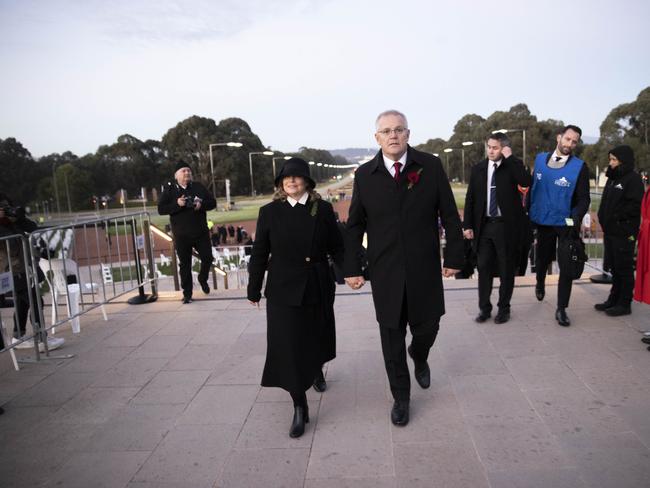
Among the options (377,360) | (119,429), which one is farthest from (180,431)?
(377,360)

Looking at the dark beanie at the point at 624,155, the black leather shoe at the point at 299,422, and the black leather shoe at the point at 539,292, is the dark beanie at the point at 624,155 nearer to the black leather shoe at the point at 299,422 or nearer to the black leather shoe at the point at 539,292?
the black leather shoe at the point at 539,292

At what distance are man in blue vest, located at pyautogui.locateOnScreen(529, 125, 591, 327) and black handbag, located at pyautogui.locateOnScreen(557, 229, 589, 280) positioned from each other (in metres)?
0.06

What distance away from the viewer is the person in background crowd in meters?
5.10

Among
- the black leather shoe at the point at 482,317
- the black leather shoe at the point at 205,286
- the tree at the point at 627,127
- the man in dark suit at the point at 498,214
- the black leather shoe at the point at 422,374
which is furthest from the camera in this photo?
the tree at the point at 627,127

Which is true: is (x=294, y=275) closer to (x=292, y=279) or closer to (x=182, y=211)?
(x=292, y=279)

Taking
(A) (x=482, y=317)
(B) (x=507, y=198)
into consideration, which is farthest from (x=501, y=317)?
(B) (x=507, y=198)

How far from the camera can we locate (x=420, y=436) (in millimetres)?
3072

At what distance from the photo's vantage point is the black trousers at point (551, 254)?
5.07 metres

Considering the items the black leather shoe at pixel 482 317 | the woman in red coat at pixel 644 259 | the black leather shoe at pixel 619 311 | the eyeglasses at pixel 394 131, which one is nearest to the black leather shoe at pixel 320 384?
the eyeglasses at pixel 394 131

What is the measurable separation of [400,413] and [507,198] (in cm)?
267

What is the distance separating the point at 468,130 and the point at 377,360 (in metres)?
84.8

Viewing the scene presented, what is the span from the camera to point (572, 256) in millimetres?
4883

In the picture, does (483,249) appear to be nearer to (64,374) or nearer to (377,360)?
(377,360)

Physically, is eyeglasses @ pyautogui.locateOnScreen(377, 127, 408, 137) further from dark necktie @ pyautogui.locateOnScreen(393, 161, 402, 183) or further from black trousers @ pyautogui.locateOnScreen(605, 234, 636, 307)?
black trousers @ pyautogui.locateOnScreen(605, 234, 636, 307)
